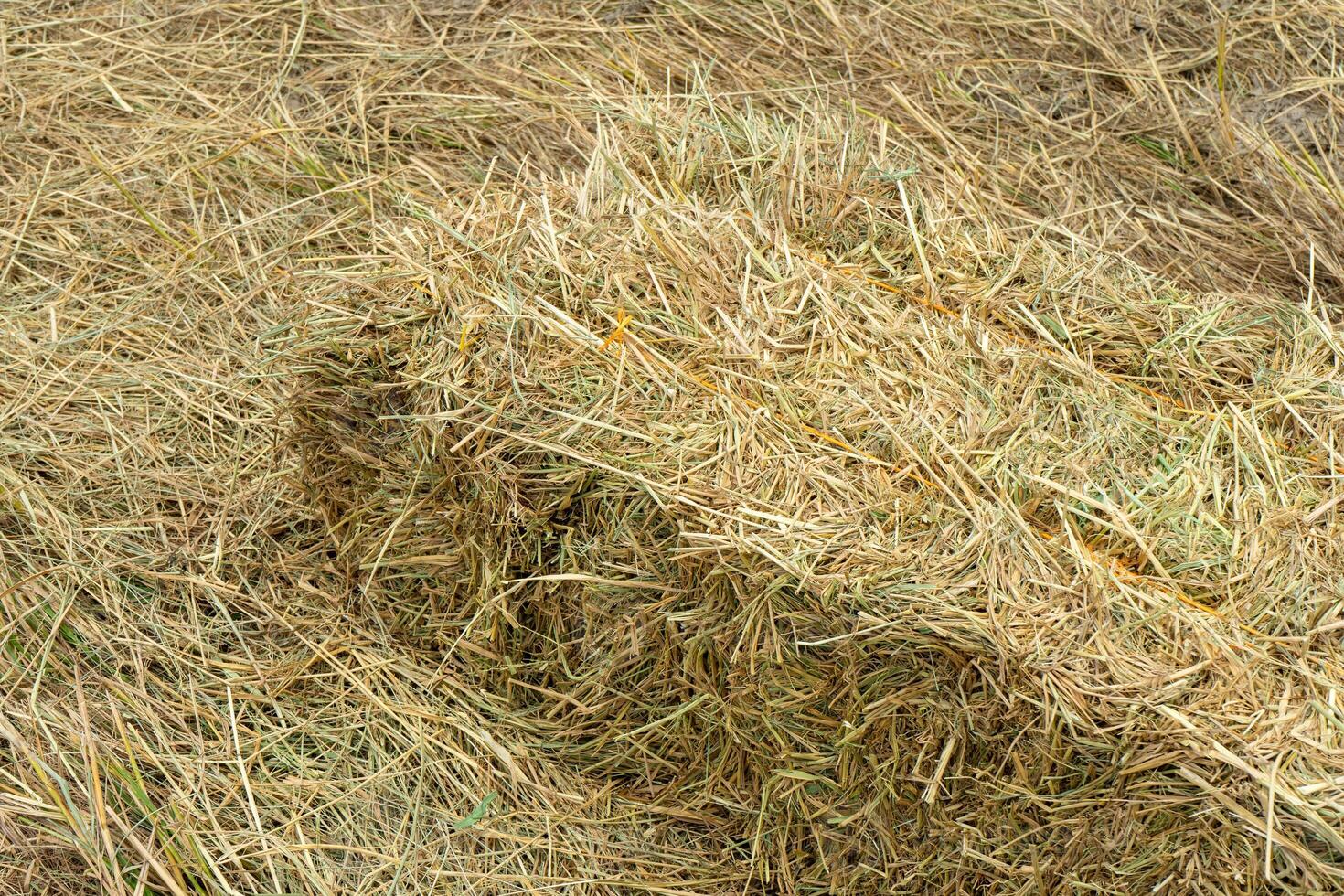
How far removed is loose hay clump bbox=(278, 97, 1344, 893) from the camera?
2211 millimetres

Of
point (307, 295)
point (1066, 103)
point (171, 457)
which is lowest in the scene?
point (171, 457)

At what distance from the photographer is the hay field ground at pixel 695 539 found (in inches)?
89.0

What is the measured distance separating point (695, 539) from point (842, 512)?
261 millimetres

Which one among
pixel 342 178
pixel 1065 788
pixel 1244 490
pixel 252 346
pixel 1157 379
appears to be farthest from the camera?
pixel 342 178

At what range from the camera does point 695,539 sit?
2400mm

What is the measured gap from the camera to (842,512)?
7.86ft

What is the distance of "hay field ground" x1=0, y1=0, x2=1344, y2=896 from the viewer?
226 centimetres

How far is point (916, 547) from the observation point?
7.68ft

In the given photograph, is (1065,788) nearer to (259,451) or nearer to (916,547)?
(916,547)

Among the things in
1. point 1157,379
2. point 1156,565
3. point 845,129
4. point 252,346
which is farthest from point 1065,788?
point 252,346

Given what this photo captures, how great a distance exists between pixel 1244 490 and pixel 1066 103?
78.7 inches

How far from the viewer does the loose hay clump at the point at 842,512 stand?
2.21 meters

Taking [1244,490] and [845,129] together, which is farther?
[845,129]

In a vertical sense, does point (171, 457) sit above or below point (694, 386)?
below
